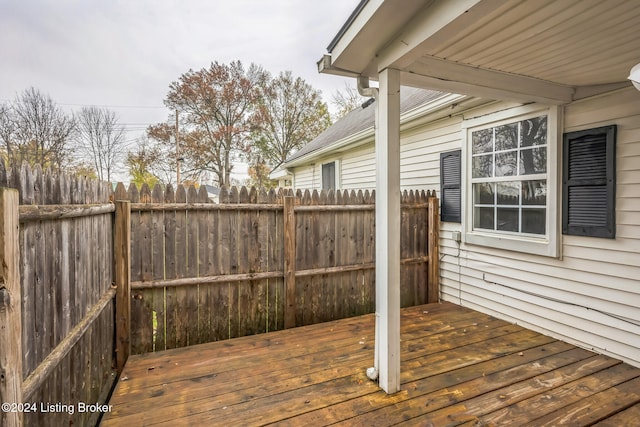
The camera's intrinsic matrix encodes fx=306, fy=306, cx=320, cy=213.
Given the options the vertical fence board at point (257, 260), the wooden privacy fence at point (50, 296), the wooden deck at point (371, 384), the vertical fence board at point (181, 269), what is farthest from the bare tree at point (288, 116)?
the wooden privacy fence at point (50, 296)

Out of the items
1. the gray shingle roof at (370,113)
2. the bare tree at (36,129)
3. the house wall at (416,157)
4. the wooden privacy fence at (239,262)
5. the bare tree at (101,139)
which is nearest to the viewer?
the wooden privacy fence at (239,262)

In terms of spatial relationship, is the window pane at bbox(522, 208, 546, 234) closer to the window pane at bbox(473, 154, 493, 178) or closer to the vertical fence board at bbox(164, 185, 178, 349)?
the window pane at bbox(473, 154, 493, 178)

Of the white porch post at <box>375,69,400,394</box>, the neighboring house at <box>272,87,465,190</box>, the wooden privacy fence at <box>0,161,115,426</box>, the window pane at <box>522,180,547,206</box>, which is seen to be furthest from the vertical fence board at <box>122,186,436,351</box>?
the white porch post at <box>375,69,400,394</box>

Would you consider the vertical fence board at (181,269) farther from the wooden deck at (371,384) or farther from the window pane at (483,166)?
the window pane at (483,166)

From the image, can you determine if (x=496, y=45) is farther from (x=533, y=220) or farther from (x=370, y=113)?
(x=370, y=113)

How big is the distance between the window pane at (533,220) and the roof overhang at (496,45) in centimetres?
123

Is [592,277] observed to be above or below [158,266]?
below

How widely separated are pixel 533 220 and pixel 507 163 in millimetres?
766

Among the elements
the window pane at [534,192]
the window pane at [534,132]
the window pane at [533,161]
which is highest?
the window pane at [534,132]

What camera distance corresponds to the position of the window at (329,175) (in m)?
8.40

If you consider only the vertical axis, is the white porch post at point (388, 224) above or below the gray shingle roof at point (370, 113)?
below

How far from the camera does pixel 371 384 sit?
2508mm

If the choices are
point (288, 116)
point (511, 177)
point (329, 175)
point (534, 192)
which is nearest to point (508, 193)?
point (511, 177)

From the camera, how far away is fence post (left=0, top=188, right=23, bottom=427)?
3.71 feet
